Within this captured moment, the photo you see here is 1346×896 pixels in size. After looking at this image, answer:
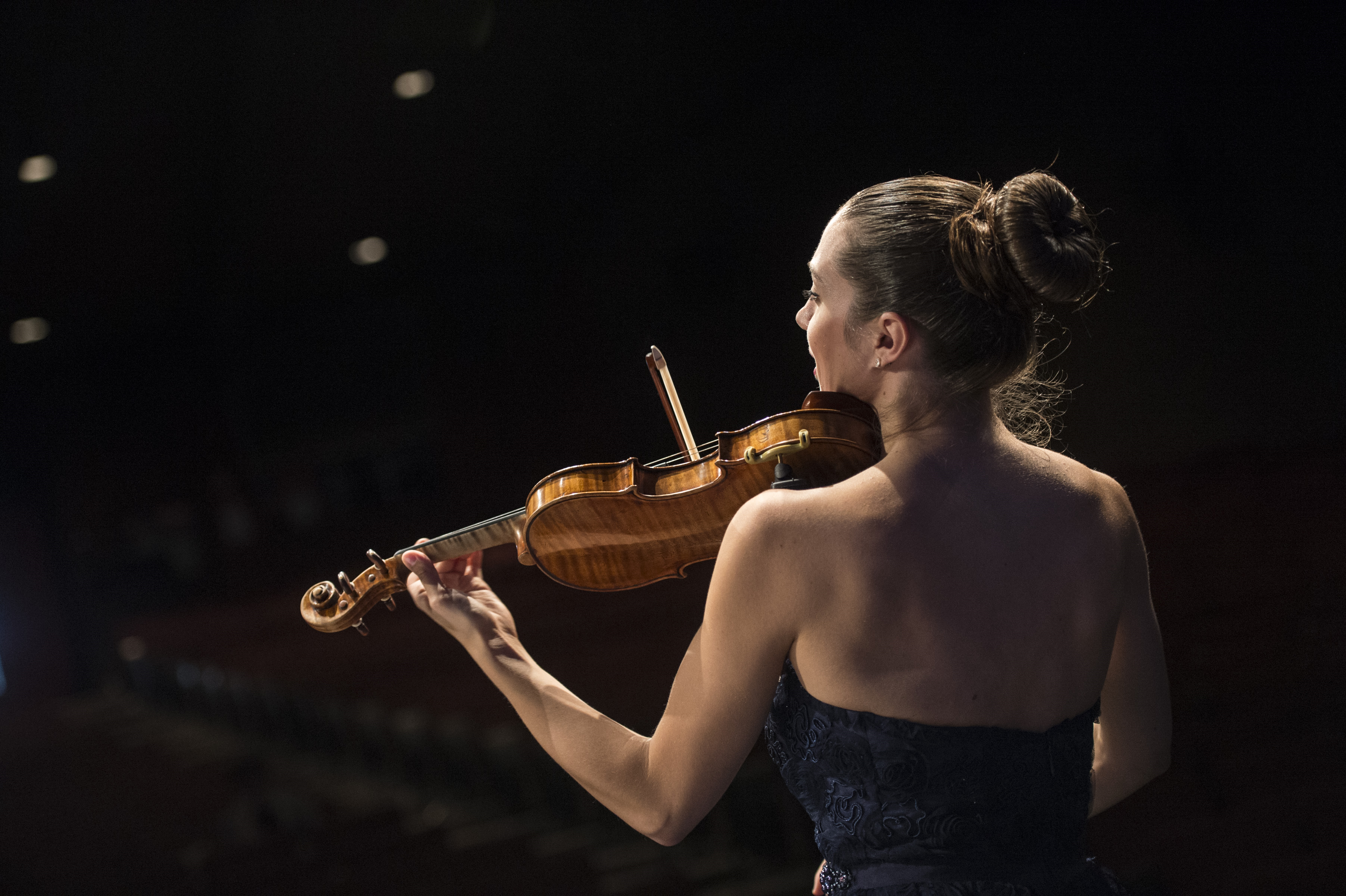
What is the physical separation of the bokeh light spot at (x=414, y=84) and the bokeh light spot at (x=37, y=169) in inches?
49.9

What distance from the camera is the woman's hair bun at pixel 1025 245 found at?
890 millimetres

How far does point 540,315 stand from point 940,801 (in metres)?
4.99

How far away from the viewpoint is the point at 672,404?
1325 millimetres

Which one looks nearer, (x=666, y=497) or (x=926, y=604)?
(x=926, y=604)

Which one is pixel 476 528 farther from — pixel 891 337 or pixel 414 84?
pixel 414 84

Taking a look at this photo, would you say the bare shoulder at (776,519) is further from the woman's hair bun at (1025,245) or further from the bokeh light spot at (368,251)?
the bokeh light spot at (368,251)

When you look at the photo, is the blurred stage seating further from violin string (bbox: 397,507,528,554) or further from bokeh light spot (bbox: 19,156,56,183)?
bokeh light spot (bbox: 19,156,56,183)

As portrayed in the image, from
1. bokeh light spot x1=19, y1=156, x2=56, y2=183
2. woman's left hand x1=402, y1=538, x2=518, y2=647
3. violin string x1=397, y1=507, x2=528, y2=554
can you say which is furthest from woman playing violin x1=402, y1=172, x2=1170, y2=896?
bokeh light spot x1=19, y1=156, x2=56, y2=183

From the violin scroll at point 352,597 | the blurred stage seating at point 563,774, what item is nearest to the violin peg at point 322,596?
the violin scroll at point 352,597

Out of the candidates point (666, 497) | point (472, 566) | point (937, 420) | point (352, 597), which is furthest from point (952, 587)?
point (352, 597)

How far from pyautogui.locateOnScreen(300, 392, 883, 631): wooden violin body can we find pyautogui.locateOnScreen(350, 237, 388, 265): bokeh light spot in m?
4.45

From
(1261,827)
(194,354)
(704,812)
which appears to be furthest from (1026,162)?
(194,354)

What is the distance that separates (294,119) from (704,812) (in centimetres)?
371

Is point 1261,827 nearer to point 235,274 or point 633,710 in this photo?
point 633,710
